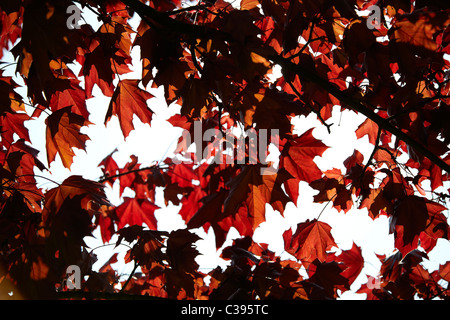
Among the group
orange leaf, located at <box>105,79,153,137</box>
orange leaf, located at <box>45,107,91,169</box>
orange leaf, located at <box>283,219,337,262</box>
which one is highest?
orange leaf, located at <box>105,79,153,137</box>

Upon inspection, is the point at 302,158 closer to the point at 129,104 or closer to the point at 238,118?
the point at 238,118

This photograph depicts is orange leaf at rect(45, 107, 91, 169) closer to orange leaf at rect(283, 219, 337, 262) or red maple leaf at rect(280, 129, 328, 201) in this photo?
red maple leaf at rect(280, 129, 328, 201)

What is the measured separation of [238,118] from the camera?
88.7 inches

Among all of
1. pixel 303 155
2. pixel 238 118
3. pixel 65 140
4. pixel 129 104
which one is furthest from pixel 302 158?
pixel 65 140

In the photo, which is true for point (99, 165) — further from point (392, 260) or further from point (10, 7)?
point (392, 260)

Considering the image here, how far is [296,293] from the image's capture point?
2.14 meters

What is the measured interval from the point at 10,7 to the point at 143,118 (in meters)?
0.98

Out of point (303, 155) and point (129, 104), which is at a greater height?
point (129, 104)

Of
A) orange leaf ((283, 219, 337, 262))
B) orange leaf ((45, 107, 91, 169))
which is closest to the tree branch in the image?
orange leaf ((45, 107, 91, 169))

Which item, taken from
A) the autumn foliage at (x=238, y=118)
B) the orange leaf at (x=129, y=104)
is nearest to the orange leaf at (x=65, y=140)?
the autumn foliage at (x=238, y=118)

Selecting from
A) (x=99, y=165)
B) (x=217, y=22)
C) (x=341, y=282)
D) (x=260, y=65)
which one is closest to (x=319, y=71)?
(x=217, y=22)

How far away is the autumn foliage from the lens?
160cm

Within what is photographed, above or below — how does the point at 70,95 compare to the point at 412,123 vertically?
above

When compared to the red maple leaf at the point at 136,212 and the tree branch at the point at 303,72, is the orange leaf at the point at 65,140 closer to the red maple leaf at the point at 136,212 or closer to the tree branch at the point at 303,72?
the tree branch at the point at 303,72
